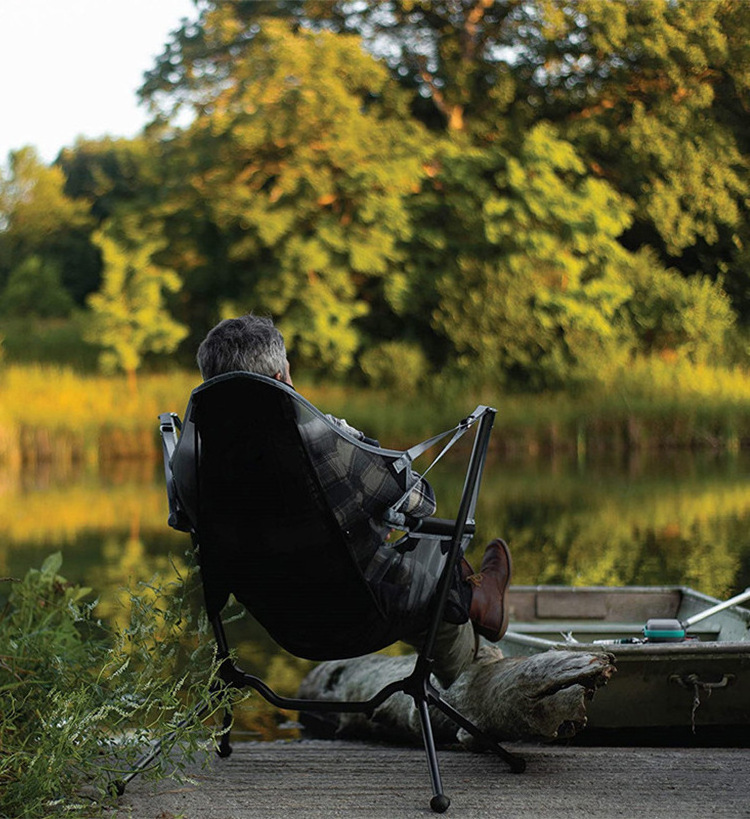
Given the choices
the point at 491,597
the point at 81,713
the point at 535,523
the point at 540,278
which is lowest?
the point at 535,523

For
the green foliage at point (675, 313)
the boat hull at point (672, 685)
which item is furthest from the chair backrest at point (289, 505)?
the green foliage at point (675, 313)

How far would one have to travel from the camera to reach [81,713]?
9.14 feet

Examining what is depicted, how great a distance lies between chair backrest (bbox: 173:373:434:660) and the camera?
264 cm

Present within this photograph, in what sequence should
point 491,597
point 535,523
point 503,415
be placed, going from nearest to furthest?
1. point 491,597
2. point 535,523
3. point 503,415

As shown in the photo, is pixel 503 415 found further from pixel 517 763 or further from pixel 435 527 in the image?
pixel 435 527

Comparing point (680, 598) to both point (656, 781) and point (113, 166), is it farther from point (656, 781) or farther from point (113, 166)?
point (113, 166)

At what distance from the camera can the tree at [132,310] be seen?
22.6 meters

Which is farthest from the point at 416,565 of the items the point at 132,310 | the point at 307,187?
the point at 132,310

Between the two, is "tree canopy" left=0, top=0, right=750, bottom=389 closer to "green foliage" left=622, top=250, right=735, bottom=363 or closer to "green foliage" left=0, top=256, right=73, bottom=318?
"green foliage" left=622, top=250, right=735, bottom=363

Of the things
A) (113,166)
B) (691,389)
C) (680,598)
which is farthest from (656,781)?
(113,166)

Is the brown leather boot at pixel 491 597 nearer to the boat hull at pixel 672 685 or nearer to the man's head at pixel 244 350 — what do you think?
the boat hull at pixel 672 685

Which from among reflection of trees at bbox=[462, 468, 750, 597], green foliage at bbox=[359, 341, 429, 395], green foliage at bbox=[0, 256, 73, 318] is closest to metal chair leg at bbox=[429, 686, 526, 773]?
reflection of trees at bbox=[462, 468, 750, 597]

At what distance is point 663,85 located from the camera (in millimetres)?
22438

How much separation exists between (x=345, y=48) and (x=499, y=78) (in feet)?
9.20
